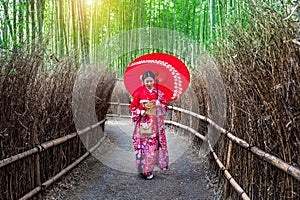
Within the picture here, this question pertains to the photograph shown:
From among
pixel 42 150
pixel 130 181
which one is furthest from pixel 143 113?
pixel 42 150

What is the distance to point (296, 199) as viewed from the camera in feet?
6.84

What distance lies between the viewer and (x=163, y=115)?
16.4 feet

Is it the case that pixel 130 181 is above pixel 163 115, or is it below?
below

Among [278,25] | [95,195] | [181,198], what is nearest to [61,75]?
[95,195]

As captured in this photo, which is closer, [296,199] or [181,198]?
[296,199]

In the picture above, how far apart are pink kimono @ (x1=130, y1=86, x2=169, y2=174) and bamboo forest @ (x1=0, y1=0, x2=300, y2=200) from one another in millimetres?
25

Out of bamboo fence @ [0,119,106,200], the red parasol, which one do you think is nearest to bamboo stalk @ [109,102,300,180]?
the red parasol

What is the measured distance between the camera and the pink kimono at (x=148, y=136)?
489 centimetres

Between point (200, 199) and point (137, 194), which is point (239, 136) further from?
point (137, 194)

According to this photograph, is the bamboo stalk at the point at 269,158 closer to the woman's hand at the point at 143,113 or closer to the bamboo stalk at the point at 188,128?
the woman's hand at the point at 143,113

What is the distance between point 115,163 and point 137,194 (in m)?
1.58

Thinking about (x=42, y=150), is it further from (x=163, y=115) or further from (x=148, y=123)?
(x=163, y=115)

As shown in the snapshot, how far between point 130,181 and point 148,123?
2.39ft

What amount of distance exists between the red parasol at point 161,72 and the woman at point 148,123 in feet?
0.69
